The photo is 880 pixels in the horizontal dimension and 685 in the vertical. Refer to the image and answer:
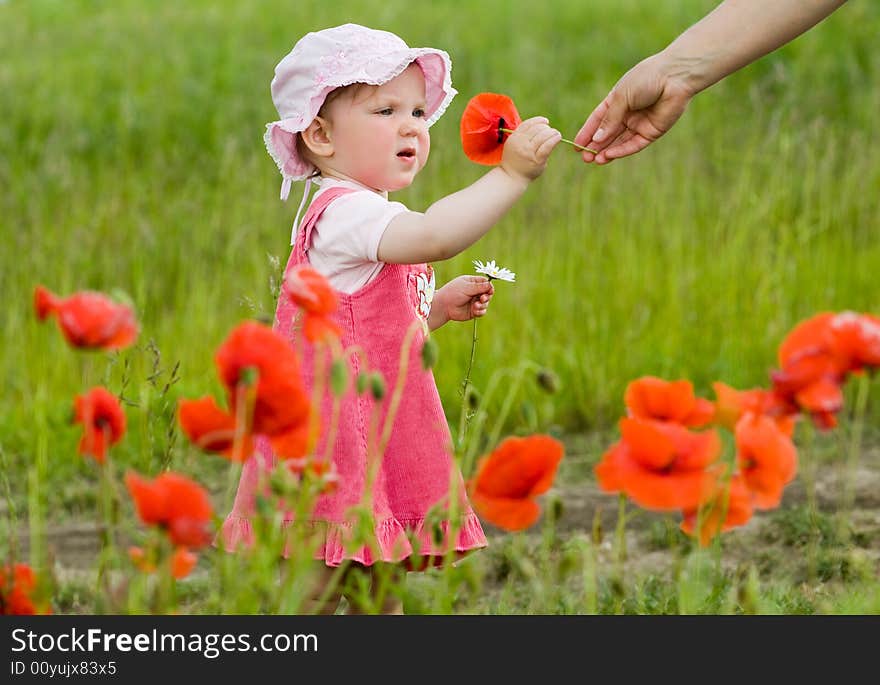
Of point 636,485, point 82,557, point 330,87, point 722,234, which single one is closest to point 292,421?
point 636,485

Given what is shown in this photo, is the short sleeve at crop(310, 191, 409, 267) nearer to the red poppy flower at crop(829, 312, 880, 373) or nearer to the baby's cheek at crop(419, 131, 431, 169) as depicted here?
the baby's cheek at crop(419, 131, 431, 169)

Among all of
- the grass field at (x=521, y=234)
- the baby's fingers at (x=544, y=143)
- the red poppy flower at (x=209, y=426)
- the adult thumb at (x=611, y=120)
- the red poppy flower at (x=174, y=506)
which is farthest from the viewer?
the grass field at (x=521, y=234)

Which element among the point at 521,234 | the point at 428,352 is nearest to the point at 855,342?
the point at 428,352

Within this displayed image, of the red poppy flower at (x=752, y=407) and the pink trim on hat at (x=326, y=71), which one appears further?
the pink trim on hat at (x=326, y=71)

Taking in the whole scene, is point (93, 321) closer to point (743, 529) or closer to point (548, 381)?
point (548, 381)

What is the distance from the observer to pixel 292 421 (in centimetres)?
138

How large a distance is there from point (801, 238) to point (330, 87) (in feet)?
9.67

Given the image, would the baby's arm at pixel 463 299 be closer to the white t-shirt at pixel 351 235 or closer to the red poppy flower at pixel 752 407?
the white t-shirt at pixel 351 235

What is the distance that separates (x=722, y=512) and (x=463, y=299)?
43.3 inches

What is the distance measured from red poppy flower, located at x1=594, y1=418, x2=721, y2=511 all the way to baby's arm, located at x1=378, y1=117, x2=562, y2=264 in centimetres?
79

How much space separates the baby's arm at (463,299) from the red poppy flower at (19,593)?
117cm

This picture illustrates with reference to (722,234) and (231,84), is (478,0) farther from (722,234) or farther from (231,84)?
(722,234)

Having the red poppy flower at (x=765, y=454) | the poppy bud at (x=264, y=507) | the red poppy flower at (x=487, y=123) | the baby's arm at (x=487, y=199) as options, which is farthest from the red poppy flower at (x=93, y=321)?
the red poppy flower at (x=487, y=123)

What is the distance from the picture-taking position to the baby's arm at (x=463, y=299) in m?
2.48
